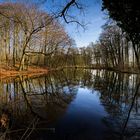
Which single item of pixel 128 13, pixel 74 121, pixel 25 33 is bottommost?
pixel 74 121

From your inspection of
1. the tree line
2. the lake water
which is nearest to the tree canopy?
the lake water

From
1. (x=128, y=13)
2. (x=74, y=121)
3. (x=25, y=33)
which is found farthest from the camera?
(x=25, y=33)

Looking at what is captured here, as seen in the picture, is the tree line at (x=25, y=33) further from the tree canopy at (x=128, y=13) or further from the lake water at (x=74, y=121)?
the tree canopy at (x=128, y=13)

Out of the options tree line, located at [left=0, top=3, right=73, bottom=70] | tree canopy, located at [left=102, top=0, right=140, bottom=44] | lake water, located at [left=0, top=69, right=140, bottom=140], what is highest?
tree line, located at [left=0, top=3, right=73, bottom=70]

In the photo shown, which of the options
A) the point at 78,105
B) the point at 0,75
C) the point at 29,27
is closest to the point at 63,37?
the point at 29,27

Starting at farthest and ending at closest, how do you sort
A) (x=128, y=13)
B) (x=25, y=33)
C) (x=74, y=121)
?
(x=25, y=33)
(x=74, y=121)
(x=128, y=13)

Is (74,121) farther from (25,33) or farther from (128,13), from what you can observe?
(25,33)

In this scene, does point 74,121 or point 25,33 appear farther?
point 25,33

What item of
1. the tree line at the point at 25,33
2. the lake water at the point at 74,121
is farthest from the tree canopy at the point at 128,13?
the tree line at the point at 25,33

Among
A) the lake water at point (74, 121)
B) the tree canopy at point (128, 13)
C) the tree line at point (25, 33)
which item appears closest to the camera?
the tree canopy at point (128, 13)

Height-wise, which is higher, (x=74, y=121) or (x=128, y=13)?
(x=128, y=13)

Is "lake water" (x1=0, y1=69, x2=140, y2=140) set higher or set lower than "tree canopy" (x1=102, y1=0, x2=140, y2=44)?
lower

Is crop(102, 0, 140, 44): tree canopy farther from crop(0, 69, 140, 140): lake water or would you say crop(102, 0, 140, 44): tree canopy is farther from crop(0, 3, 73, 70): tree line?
crop(0, 3, 73, 70): tree line

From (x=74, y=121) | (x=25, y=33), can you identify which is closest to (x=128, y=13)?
(x=74, y=121)
